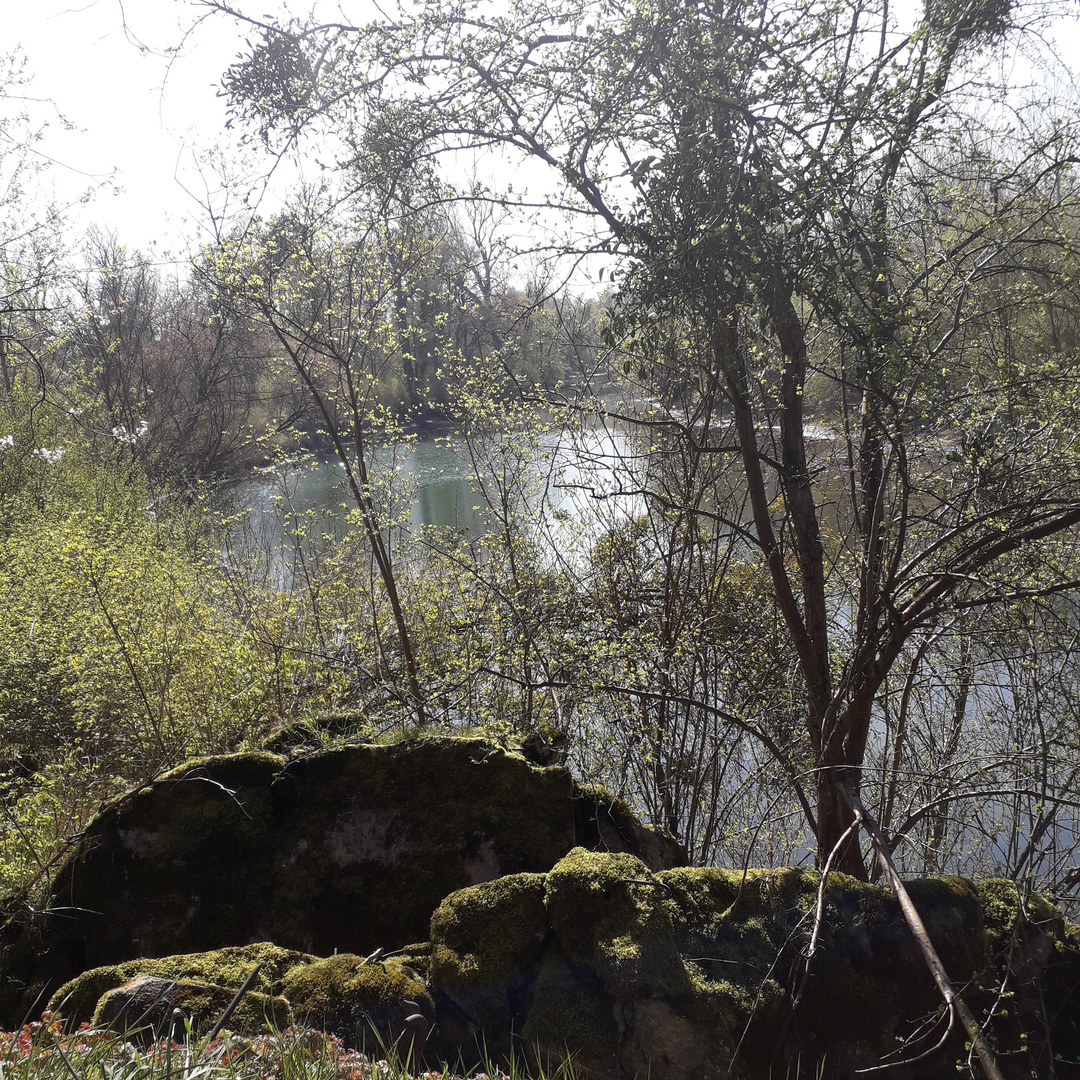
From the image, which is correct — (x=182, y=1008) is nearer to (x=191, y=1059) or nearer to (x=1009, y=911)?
(x=191, y=1059)

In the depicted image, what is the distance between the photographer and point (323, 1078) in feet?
6.10

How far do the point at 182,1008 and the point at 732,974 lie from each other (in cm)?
169

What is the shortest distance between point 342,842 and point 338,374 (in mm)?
4248

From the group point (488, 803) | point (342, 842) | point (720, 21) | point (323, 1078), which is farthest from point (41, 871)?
point (720, 21)

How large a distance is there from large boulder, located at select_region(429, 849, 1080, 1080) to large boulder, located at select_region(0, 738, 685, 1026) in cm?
65

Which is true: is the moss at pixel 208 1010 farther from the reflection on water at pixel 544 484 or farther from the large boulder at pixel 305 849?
the reflection on water at pixel 544 484

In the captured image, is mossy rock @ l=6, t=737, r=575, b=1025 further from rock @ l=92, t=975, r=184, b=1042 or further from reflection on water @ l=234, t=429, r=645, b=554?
reflection on water @ l=234, t=429, r=645, b=554

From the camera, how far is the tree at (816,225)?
3.01m

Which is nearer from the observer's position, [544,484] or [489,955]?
[489,955]

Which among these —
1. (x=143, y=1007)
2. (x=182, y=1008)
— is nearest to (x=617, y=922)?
(x=182, y=1008)

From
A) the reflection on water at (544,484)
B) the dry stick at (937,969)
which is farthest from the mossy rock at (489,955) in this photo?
the reflection on water at (544,484)

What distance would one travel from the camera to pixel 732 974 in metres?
2.44

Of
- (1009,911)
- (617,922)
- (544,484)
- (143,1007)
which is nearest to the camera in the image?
(143,1007)

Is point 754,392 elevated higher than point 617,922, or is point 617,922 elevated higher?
point 754,392
